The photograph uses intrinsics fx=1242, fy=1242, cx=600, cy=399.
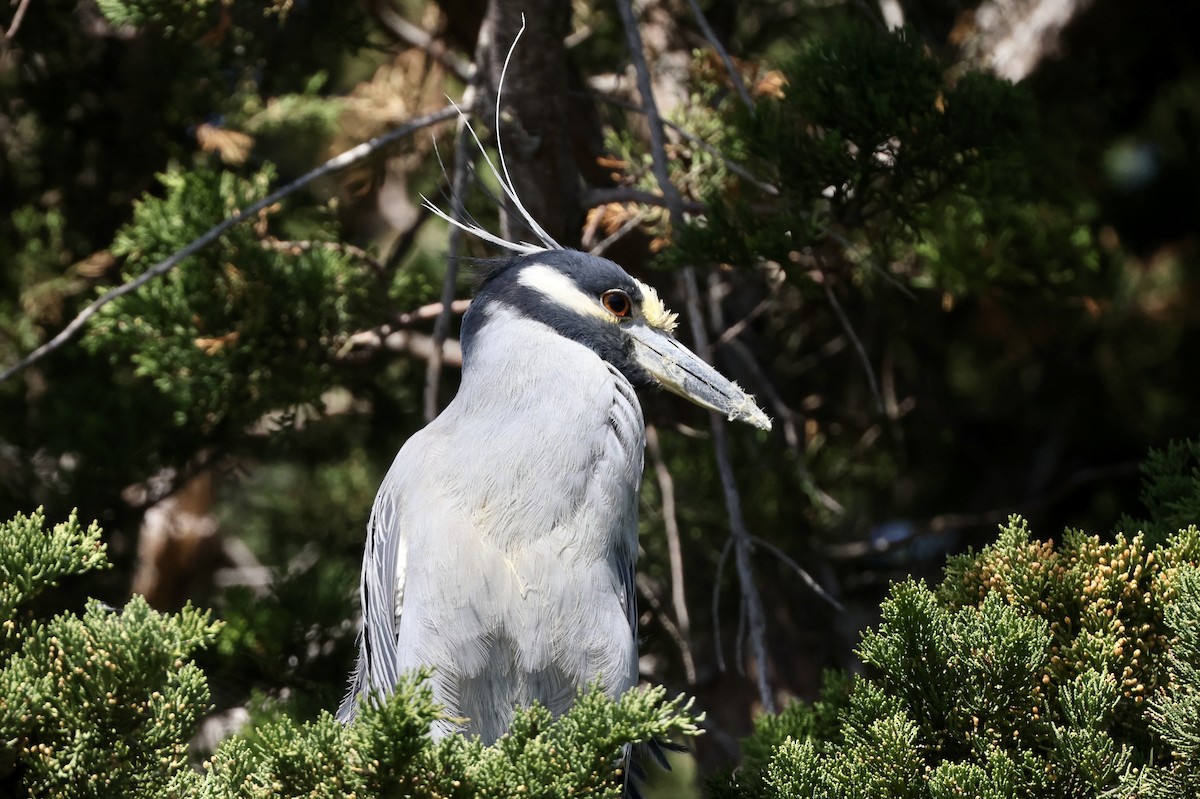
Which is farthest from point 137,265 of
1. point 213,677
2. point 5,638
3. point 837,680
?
point 837,680

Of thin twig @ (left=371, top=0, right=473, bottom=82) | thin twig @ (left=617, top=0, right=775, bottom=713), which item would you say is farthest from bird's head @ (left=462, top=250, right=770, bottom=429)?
thin twig @ (left=371, top=0, right=473, bottom=82)

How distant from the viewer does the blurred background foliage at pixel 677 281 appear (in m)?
3.34

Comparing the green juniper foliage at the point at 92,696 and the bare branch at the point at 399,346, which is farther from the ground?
the bare branch at the point at 399,346

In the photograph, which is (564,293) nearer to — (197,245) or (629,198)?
(629,198)

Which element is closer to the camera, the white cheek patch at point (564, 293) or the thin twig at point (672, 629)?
the white cheek patch at point (564, 293)

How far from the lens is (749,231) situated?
122 inches

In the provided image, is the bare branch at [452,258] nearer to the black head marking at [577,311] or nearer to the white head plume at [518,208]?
the white head plume at [518,208]

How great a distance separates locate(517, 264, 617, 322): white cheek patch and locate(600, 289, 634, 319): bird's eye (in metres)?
0.02

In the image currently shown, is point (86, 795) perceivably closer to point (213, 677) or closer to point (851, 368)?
point (213, 677)

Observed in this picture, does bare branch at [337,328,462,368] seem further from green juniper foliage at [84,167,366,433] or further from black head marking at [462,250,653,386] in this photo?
black head marking at [462,250,653,386]

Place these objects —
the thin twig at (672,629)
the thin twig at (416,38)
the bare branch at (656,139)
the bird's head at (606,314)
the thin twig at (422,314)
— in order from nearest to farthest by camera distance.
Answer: the bird's head at (606,314) → the bare branch at (656,139) → the thin twig at (672,629) → the thin twig at (422,314) → the thin twig at (416,38)

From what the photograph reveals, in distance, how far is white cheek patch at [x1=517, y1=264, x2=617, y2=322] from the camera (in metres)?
3.06

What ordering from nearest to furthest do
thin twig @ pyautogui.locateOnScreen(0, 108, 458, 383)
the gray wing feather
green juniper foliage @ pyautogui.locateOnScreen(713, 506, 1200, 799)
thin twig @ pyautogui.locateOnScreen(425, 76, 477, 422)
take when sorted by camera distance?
green juniper foliage @ pyautogui.locateOnScreen(713, 506, 1200, 799), the gray wing feather, thin twig @ pyautogui.locateOnScreen(0, 108, 458, 383), thin twig @ pyautogui.locateOnScreen(425, 76, 477, 422)

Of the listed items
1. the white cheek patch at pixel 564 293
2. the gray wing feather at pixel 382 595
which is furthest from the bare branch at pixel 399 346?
the gray wing feather at pixel 382 595
